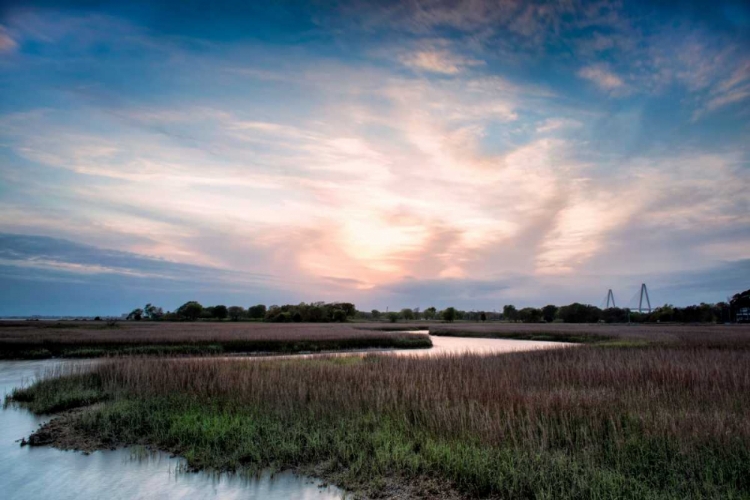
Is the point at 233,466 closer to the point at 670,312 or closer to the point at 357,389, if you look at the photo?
the point at 357,389

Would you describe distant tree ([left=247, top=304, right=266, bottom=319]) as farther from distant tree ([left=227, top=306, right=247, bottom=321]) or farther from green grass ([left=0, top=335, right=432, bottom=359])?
green grass ([left=0, top=335, right=432, bottom=359])

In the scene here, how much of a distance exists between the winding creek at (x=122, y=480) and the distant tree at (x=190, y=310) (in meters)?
129

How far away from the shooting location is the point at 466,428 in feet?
28.6

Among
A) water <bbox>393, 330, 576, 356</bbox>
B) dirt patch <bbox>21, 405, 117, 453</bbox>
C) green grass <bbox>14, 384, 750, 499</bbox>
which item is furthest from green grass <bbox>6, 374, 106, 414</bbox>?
water <bbox>393, 330, 576, 356</bbox>

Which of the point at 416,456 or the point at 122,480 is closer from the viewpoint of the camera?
the point at 416,456

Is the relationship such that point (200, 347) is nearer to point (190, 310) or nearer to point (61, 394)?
point (61, 394)

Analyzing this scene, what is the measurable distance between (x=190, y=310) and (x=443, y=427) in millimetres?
134789

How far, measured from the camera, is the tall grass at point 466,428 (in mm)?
6613

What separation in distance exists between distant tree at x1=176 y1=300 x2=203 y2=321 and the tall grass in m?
124

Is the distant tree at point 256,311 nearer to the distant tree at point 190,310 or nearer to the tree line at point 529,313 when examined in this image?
the tree line at point 529,313

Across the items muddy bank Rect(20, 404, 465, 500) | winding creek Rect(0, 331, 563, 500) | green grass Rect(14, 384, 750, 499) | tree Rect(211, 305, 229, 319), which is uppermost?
tree Rect(211, 305, 229, 319)

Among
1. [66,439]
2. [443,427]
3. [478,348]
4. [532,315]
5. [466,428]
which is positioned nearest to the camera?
[466,428]

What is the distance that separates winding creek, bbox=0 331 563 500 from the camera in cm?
707

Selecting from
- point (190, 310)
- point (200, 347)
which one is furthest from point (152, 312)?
point (200, 347)
